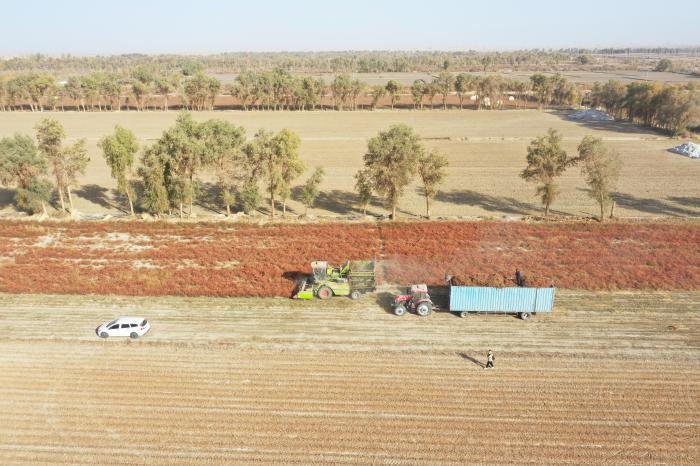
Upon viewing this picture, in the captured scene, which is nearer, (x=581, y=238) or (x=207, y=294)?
(x=207, y=294)

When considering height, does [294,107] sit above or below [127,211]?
above

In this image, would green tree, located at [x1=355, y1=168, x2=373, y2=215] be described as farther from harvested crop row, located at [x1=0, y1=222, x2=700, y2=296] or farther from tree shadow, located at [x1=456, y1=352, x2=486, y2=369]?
tree shadow, located at [x1=456, y1=352, x2=486, y2=369]

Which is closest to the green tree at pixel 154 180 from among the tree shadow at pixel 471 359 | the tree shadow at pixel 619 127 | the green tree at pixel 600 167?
the tree shadow at pixel 471 359

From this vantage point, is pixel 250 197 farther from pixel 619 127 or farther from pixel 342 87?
pixel 342 87

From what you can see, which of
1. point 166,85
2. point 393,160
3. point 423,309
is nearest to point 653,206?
point 393,160

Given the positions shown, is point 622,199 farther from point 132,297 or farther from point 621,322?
point 132,297

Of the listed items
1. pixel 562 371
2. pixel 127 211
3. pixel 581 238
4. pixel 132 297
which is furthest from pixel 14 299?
pixel 581 238
